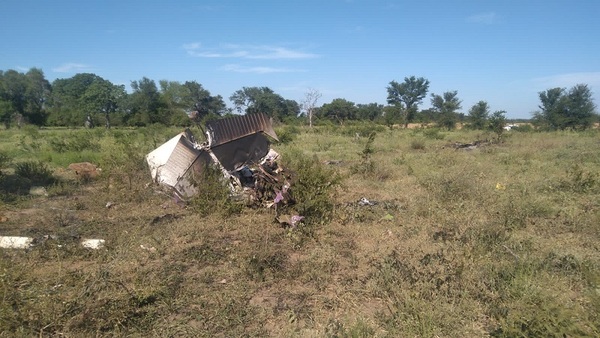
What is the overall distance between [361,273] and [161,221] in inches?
131

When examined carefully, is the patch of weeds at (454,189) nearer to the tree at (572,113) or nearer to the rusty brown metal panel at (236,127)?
the rusty brown metal panel at (236,127)

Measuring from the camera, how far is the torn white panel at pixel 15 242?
14.1 ft

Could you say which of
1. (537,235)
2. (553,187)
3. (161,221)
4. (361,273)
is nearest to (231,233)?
(161,221)

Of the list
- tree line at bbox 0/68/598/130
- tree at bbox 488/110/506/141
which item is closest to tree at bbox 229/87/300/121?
tree line at bbox 0/68/598/130

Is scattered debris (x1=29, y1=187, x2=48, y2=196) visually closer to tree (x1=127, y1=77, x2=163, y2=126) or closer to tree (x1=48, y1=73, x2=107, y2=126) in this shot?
tree (x1=127, y1=77, x2=163, y2=126)

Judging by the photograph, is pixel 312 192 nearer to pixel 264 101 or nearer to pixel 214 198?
pixel 214 198

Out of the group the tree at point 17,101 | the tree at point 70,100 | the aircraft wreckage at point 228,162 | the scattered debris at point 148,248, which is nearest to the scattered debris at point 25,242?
the scattered debris at point 148,248

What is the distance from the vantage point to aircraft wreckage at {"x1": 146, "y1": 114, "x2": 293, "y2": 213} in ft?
19.5

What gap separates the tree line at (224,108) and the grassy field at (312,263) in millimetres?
16466

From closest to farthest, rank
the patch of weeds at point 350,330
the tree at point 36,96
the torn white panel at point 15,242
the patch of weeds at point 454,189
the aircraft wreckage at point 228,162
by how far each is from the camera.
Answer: the patch of weeds at point 350,330
the torn white panel at point 15,242
the aircraft wreckage at point 228,162
the patch of weeds at point 454,189
the tree at point 36,96

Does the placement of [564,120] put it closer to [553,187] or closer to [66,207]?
[553,187]

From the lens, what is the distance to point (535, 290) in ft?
9.76

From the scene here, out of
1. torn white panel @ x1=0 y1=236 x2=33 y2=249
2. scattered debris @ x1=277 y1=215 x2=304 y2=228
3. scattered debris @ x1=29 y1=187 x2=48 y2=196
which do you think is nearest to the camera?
torn white panel @ x1=0 y1=236 x2=33 y2=249

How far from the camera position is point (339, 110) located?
46.9m
